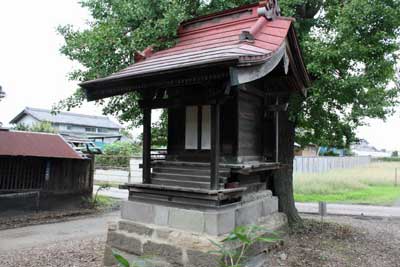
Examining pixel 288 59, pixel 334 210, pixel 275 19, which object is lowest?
pixel 334 210

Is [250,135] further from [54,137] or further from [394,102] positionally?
[54,137]

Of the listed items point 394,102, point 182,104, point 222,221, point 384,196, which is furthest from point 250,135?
point 384,196

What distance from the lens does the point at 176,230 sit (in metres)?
5.36

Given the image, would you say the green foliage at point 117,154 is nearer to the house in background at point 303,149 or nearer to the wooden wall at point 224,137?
the house in background at point 303,149

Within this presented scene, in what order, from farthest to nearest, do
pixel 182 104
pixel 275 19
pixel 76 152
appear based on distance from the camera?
pixel 76 152, pixel 275 19, pixel 182 104

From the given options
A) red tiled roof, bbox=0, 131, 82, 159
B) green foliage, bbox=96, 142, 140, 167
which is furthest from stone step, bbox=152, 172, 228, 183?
green foliage, bbox=96, 142, 140, 167

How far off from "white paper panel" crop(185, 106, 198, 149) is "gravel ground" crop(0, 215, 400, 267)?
2.51 m

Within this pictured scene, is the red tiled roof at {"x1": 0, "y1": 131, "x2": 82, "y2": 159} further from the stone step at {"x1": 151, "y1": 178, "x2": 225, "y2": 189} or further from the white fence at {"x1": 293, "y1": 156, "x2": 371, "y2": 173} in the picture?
the white fence at {"x1": 293, "y1": 156, "x2": 371, "y2": 173}

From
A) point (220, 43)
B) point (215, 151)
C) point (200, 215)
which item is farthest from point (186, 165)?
point (220, 43)

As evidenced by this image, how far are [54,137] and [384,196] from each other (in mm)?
16446

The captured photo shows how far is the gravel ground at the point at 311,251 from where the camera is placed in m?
6.20

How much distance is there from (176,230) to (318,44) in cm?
476

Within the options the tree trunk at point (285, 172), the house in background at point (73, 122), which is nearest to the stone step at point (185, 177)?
the tree trunk at point (285, 172)

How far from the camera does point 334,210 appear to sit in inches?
540
